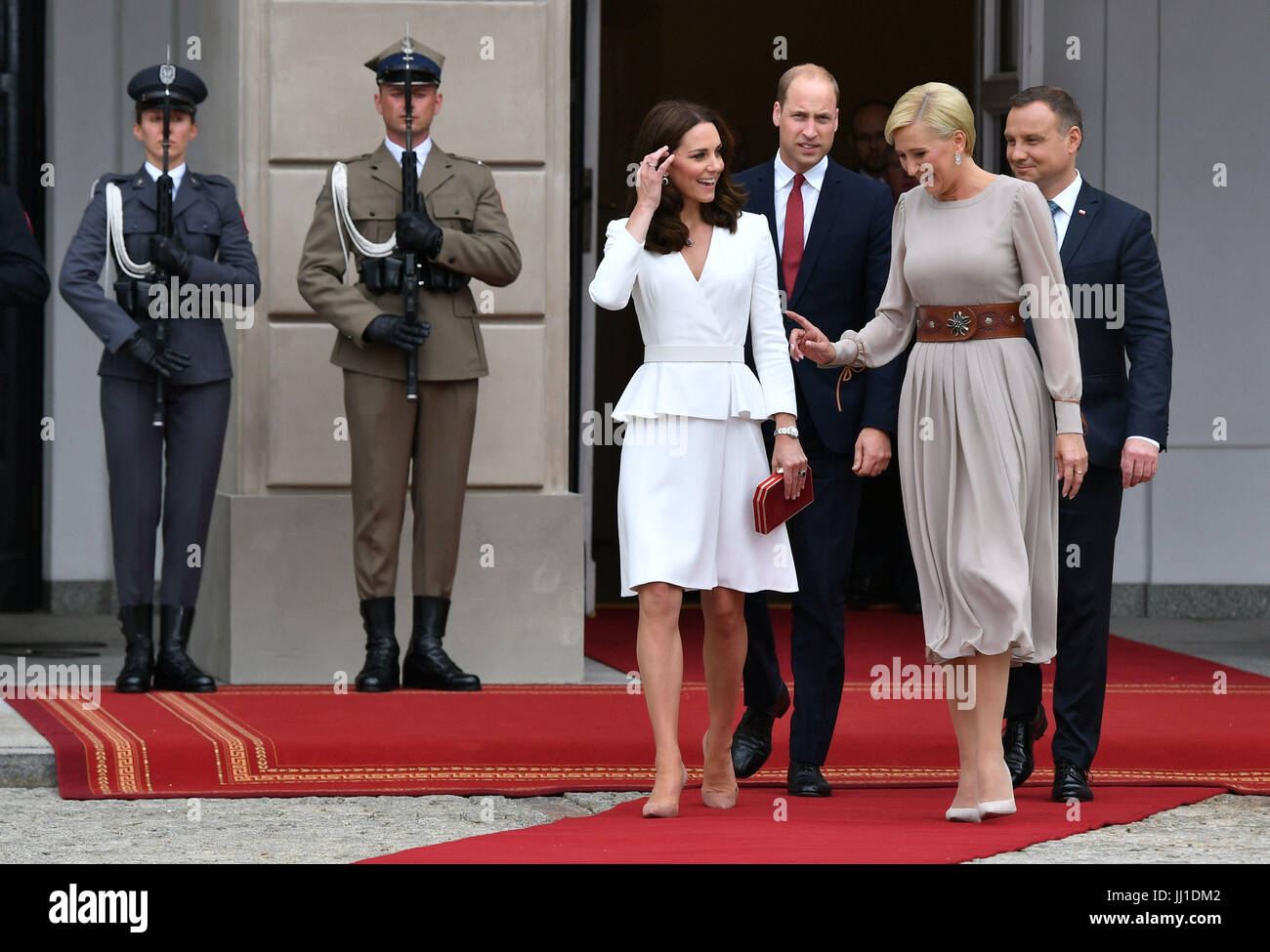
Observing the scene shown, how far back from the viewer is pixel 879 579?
10102 millimetres

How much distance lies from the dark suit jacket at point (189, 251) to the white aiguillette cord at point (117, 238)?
0.05 ft

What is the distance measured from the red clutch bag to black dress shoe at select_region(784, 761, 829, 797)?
0.73 m

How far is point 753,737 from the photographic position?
5793mm

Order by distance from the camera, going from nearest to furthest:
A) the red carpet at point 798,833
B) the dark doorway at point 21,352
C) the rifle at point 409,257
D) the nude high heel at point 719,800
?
the red carpet at point 798,833 < the nude high heel at point 719,800 < the rifle at point 409,257 < the dark doorway at point 21,352

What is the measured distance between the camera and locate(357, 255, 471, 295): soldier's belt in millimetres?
6883

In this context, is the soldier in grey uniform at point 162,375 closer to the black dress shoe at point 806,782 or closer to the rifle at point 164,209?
the rifle at point 164,209

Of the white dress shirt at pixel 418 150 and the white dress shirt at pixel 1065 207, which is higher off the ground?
the white dress shirt at pixel 418 150

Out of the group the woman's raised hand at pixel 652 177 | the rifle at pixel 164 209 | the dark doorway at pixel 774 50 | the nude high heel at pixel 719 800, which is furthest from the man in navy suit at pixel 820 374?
the dark doorway at pixel 774 50

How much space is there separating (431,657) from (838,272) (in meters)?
2.13

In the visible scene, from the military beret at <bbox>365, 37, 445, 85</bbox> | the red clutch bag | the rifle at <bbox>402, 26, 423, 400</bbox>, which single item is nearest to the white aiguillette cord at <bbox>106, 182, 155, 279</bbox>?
the rifle at <bbox>402, 26, 423, 400</bbox>

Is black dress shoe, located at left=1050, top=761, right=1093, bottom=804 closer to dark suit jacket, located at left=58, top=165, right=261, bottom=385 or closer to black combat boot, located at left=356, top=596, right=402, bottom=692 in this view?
black combat boot, located at left=356, top=596, right=402, bottom=692

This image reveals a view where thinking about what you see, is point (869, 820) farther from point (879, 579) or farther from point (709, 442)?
point (879, 579)

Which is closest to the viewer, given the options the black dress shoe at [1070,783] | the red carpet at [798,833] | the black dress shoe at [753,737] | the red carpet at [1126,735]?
the red carpet at [798,833]

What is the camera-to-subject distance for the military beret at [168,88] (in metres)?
6.90
